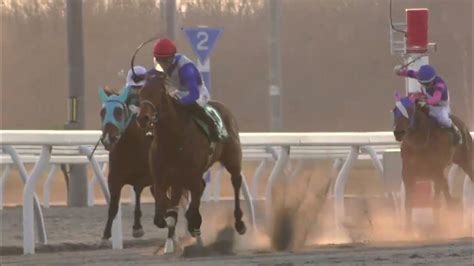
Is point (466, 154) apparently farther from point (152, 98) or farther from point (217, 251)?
point (152, 98)

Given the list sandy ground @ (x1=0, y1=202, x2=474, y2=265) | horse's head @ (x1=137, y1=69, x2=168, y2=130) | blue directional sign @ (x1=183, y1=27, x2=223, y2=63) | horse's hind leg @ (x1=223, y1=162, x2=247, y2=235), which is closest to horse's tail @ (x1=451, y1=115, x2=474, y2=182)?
sandy ground @ (x1=0, y1=202, x2=474, y2=265)

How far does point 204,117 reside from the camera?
1009 centimetres

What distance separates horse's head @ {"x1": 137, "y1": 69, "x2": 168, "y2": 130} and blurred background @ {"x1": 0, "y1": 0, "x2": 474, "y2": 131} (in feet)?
71.3

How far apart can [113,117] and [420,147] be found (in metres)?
3.90

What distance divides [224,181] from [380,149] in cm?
655

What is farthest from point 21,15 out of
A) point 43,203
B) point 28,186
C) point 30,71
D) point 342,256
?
point 342,256

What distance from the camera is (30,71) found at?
33.0 meters

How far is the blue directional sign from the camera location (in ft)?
48.6

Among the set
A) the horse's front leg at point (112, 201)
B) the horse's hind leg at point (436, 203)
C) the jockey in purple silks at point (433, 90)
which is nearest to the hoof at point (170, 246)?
the horse's front leg at point (112, 201)

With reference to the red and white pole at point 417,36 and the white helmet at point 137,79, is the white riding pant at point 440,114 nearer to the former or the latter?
the red and white pole at point 417,36

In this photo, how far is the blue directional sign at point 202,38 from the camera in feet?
48.6

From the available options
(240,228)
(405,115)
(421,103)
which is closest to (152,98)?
(240,228)

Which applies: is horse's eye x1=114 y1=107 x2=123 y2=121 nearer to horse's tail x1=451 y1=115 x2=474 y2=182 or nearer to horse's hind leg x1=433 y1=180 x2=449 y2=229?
horse's hind leg x1=433 y1=180 x2=449 y2=229

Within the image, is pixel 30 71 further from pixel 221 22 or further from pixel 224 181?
pixel 224 181
